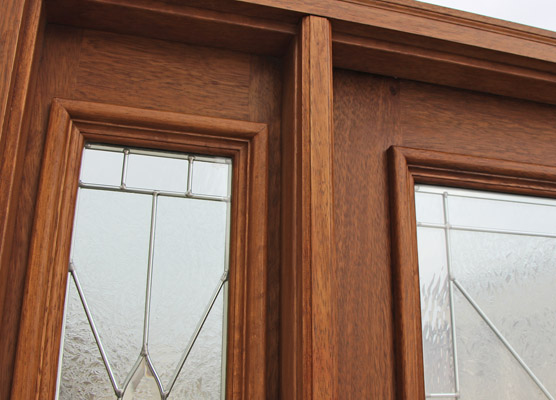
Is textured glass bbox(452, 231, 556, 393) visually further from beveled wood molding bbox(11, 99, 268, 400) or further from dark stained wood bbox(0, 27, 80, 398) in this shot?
dark stained wood bbox(0, 27, 80, 398)

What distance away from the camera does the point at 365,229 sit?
3.14ft

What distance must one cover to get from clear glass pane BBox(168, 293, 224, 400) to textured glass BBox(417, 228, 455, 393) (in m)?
0.35

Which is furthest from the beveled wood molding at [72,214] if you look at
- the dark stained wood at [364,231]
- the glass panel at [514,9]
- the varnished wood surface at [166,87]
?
the glass panel at [514,9]

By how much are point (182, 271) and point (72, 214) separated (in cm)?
19

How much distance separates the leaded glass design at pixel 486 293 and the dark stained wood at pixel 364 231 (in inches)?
3.7

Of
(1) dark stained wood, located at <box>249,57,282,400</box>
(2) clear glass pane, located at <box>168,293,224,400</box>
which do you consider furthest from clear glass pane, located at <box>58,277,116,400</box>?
(1) dark stained wood, located at <box>249,57,282,400</box>

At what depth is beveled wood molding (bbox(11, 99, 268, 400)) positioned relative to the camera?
775 millimetres

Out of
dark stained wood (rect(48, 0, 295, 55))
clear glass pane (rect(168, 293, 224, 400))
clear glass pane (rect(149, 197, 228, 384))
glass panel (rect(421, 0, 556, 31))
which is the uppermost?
glass panel (rect(421, 0, 556, 31))

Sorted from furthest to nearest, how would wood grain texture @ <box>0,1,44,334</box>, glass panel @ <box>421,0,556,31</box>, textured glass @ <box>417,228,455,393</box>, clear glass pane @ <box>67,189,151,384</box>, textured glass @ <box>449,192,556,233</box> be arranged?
1. glass panel @ <box>421,0,556,31</box>
2. textured glass @ <box>449,192,556,233</box>
3. textured glass @ <box>417,228,455,393</box>
4. clear glass pane @ <box>67,189,151,384</box>
5. wood grain texture @ <box>0,1,44,334</box>

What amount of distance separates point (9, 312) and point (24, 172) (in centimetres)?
20

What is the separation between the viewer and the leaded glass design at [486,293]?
3.22 feet

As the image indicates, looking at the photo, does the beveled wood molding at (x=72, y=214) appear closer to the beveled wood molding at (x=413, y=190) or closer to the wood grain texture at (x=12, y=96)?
the wood grain texture at (x=12, y=96)

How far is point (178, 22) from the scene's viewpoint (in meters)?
0.91

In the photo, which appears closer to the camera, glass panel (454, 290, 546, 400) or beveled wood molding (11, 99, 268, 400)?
beveled wood molding (11, 99, 268, 400)
